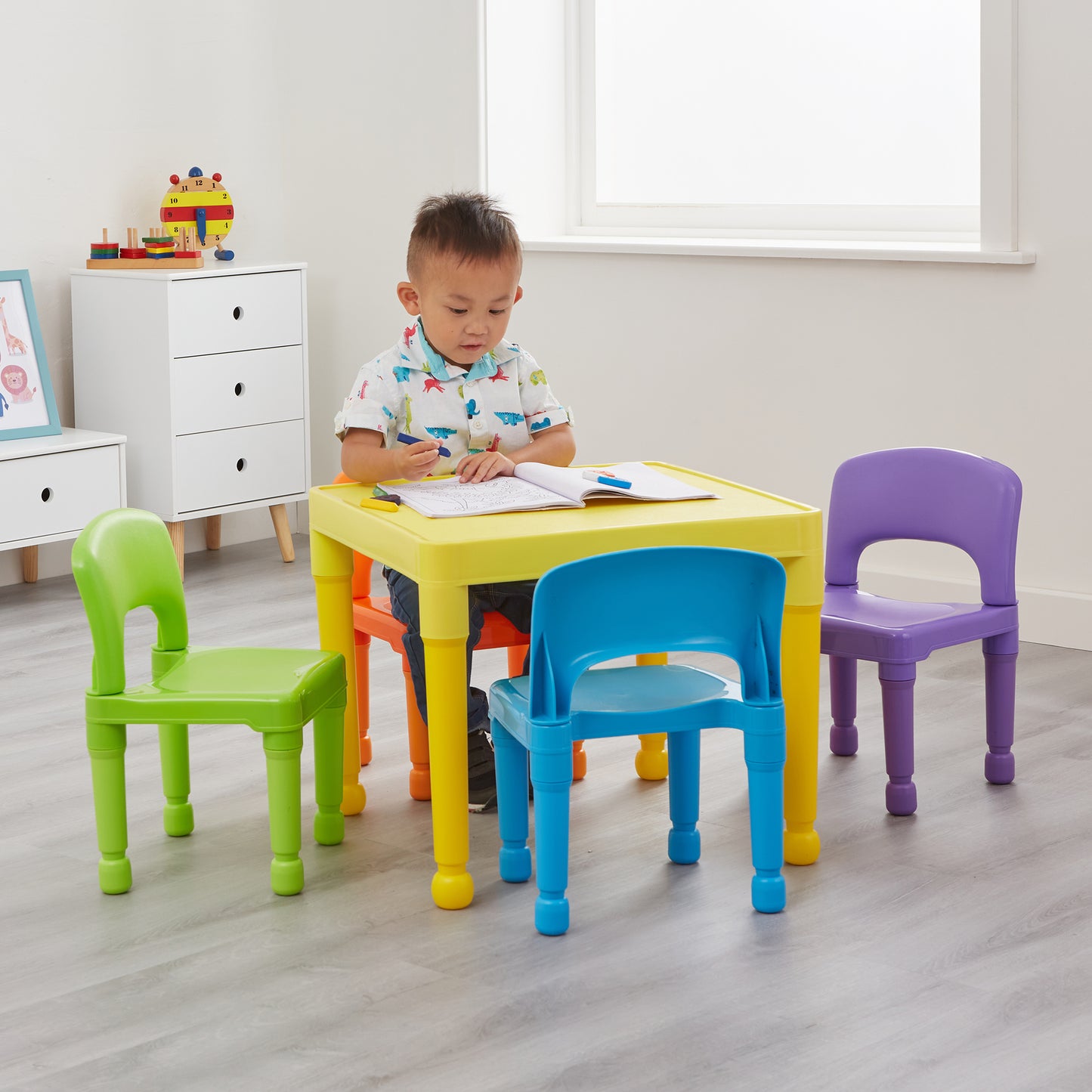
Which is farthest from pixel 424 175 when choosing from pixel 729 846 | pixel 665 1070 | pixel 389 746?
pixel 665 1070

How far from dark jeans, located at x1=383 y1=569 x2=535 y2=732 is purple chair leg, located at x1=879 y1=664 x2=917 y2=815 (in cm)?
53

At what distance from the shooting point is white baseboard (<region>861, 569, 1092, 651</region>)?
3197mm

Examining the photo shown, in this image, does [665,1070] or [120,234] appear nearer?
[665,1070]

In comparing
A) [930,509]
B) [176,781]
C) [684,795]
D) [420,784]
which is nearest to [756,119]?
[930,509]

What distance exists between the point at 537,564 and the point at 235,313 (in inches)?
91.1

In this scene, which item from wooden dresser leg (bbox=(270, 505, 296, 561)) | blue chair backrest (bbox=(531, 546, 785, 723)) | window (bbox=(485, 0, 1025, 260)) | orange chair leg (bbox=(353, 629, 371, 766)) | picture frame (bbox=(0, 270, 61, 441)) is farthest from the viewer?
wooden dresser leg (bbox=(270, 505, 296, 561))

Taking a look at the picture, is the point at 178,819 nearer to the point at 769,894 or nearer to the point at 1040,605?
the point at 769,894

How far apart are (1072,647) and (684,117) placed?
169 centimetres

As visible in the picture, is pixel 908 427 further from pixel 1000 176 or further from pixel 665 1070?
pixel 665 1070

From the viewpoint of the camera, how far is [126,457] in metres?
4.00

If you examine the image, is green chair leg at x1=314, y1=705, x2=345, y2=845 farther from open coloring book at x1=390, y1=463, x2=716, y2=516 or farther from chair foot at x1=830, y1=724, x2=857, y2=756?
chair foot at x1=830, y1=724, x2=857, y2=756

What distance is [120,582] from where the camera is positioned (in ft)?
6.58

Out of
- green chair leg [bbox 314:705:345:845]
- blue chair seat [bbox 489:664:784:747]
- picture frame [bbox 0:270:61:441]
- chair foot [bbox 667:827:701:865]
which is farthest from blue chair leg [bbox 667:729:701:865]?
picture frame [bbox 0:270:61:441]

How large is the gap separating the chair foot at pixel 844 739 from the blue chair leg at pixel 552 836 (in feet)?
2.64
